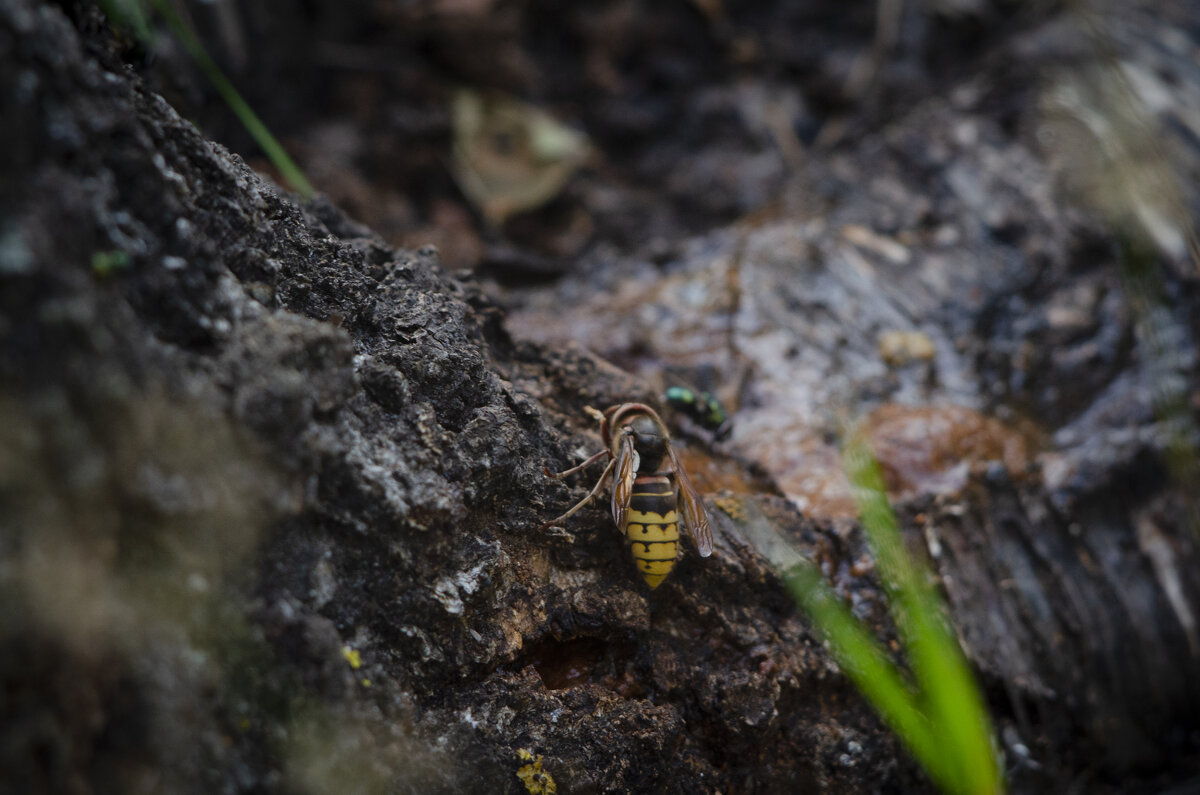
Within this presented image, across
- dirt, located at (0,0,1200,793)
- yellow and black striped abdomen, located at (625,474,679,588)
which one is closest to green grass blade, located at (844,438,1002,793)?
dirt, located at (0,0,1200,793)

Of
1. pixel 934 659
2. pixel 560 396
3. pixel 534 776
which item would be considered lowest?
pixel 534 776

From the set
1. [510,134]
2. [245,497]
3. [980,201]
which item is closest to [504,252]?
[510,134]

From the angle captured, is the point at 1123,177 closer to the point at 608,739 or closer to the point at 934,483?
the point at 934,483

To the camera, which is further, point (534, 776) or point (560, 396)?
point (560, 396)

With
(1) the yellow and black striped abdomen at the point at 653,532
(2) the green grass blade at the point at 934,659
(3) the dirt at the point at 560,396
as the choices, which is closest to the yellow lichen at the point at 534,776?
(3) the dirt at the point at 560,396

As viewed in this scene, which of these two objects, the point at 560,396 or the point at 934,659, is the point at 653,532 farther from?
the point at 934,659

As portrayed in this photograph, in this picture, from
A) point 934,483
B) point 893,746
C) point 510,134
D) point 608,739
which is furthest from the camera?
point 510,134

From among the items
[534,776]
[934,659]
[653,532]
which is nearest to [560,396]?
[653,532]
